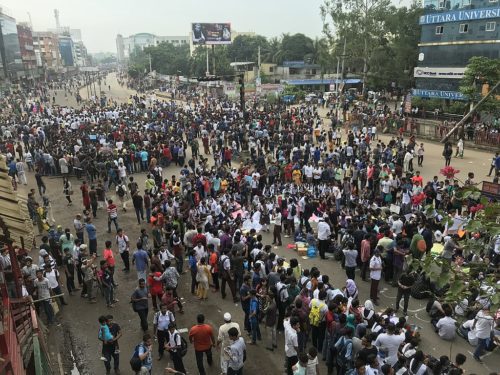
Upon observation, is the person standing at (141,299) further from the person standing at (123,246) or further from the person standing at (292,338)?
the person standing at (292,338)

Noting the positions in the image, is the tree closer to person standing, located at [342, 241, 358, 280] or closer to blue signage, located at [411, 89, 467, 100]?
blue signage, located at [411, 89, 467, 100]

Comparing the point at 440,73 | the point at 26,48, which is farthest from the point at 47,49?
the point at 440,73

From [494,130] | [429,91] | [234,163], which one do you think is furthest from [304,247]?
[429,91]

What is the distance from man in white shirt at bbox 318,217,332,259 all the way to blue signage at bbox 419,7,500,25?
1096 inches

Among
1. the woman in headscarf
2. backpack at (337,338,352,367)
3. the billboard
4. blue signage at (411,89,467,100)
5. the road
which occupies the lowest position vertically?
the road

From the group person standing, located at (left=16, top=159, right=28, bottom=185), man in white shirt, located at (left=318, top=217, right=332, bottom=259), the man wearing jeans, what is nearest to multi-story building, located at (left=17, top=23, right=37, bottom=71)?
person standing, located at (left=16, top=159, right=28, bottom=185)

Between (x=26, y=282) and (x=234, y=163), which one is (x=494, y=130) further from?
(x=26, y=282)

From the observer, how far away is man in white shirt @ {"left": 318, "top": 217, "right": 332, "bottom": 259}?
1118cm

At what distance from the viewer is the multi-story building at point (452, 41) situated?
3134 centimetres

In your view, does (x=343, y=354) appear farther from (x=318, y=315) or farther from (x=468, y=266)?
(x=468, y=266)

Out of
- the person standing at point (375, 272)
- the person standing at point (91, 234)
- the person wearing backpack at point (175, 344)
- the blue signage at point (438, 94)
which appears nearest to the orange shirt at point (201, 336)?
the person wearing backpack at point (175, 344)

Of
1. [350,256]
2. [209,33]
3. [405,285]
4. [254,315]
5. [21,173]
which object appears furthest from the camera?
[209,33]

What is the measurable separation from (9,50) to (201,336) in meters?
79.8

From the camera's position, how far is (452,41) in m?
34.2
